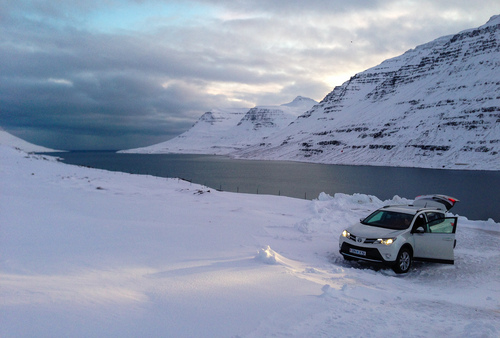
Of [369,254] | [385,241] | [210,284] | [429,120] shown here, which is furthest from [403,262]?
[429,120]

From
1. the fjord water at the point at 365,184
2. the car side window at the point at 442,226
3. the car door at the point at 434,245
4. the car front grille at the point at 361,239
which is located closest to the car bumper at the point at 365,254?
the car front grille at the point at 361,239

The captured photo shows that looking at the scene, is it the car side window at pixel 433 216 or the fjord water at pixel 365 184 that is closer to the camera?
the car side window at pixel 433 216

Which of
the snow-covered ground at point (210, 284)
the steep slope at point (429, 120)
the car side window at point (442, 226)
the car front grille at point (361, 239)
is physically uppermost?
the steep slope at point (429, 120)

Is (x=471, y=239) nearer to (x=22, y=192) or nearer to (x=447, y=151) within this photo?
(x=22, y=192)

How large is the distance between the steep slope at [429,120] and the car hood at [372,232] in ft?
371

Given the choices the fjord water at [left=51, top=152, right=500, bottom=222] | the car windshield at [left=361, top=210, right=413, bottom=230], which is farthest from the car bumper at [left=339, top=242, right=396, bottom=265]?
the fjord water at [left=51, top=152, right=500, bottom=222]

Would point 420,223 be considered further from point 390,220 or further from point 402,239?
point 402,239

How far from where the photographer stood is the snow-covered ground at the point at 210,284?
415 cm

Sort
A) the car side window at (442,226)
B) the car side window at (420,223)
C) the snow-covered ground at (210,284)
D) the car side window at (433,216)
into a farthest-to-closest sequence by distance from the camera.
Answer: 1. the car side window at (433,216)
2. the car side window at (442,226)
3. the car side window at (420,223)
4. the snow-covered ground at (210,284)

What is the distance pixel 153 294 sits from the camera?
511 cm

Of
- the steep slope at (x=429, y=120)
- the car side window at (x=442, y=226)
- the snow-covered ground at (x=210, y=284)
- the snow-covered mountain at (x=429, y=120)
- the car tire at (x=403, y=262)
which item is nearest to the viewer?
the snow-covered ground at (x=210, y=284)

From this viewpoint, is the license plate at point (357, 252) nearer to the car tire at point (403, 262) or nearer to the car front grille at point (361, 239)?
the car front grille at point (361, 239)

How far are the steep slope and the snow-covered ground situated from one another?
374 feet

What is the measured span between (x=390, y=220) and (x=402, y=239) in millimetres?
1170
